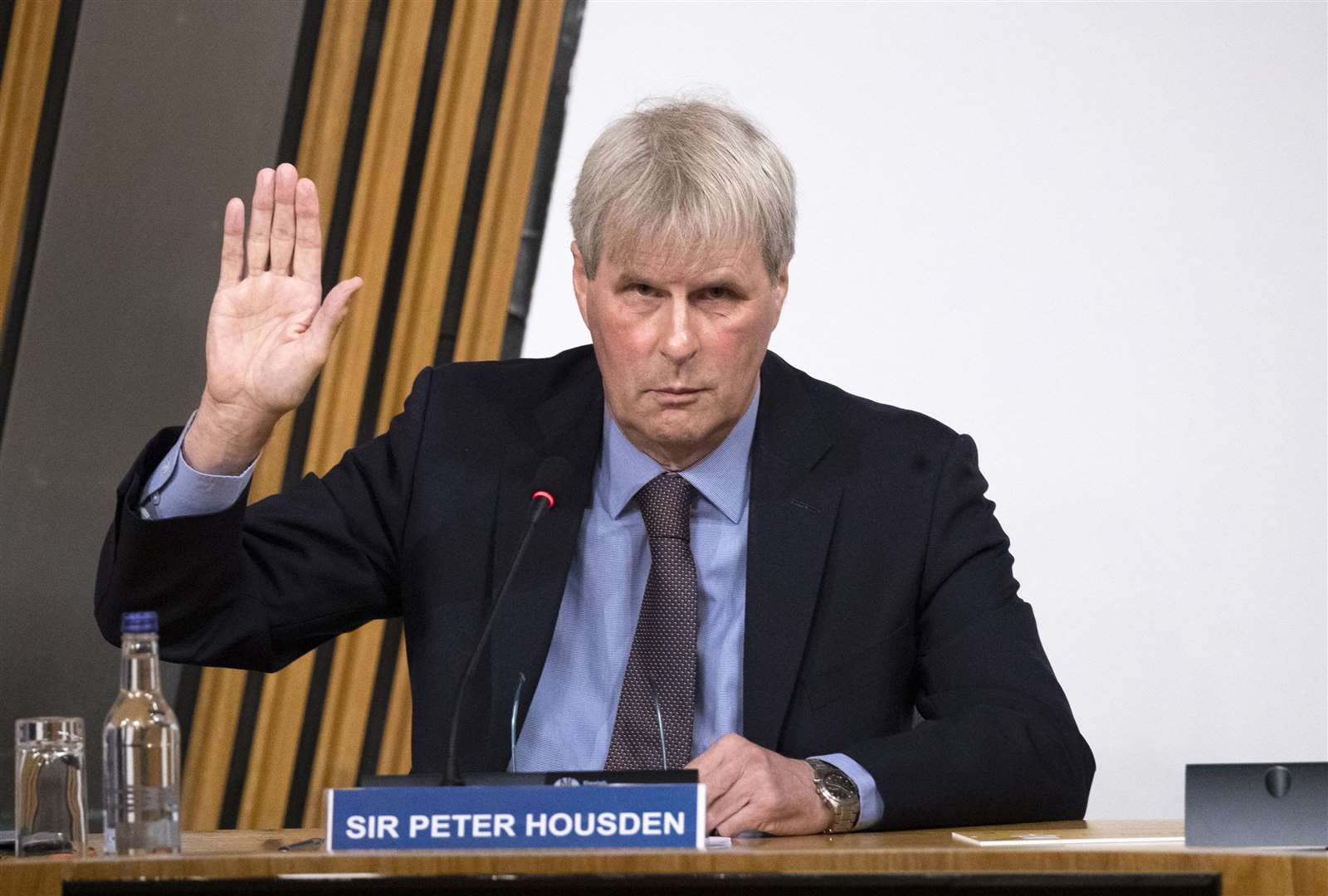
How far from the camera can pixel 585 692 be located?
182 cm

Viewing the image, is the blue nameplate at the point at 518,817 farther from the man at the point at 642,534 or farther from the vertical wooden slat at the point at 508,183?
the vertical wooden slat at the point at 508,183

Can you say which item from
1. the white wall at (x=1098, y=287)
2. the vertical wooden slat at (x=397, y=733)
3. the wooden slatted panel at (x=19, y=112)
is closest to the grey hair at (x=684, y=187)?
the white wall at (x=1098, y=287)

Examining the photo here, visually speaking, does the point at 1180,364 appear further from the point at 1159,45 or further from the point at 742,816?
the point at 742,816

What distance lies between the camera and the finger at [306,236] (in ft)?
5.64

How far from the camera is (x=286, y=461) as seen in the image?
116 inches

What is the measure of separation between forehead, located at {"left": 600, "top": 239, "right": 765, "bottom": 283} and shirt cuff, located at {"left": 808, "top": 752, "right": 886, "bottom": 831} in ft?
1.97

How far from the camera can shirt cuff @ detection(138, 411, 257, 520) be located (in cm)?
159

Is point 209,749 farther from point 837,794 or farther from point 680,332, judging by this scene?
point 837,794

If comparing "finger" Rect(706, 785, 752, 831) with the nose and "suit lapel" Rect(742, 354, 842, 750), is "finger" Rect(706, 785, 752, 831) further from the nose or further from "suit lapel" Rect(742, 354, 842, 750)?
the nose

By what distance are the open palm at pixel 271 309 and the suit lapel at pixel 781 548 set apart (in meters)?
0.57

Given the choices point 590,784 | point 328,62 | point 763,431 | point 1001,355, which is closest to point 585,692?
point 763,431

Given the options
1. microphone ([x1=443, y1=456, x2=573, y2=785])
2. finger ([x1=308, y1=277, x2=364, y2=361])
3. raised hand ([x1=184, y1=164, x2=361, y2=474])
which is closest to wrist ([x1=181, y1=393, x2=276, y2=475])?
raised hand ([x1=184, y1=164, x2=361, y2=474])

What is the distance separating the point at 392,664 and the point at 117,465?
0.64 m

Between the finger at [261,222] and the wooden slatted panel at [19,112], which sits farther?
the wooden slatted panel at [19,112]
